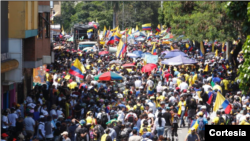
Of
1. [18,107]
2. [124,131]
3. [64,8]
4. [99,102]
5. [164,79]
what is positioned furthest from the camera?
[64,8]

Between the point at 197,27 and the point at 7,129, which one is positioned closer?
the point at 7,129

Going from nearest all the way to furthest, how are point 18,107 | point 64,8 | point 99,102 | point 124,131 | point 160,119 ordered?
1. point 124,131
2. point 160,119
3. point 18,107
4. point 99,102
5. point 64,8

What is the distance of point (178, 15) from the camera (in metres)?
31.6

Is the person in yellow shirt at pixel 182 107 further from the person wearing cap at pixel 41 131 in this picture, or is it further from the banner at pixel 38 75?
the banner at pixel 38 75

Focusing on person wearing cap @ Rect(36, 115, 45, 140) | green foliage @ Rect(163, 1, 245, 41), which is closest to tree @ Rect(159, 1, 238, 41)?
green foliage @ Rect(163, 1, 245, 41)

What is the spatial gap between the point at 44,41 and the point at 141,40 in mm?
36965

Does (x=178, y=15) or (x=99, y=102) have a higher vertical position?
(x=178, y=15)

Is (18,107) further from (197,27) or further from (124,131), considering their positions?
(197,27)

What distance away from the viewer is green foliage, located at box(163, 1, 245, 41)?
81.8 feet

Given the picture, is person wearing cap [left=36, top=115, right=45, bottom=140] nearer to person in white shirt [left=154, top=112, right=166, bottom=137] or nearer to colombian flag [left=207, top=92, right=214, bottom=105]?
person in white shirt [left=154, top=112, right=166, bottom=137]

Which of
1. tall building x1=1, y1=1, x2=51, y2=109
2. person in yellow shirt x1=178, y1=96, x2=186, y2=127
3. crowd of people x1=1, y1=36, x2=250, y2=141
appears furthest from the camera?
person in yellow shirt x1=178, y1=96, x2=186, y2=127

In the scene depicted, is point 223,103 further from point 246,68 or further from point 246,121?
point 246,68

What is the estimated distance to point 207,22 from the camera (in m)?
26.1

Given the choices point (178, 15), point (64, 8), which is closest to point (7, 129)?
point (178, 15)
